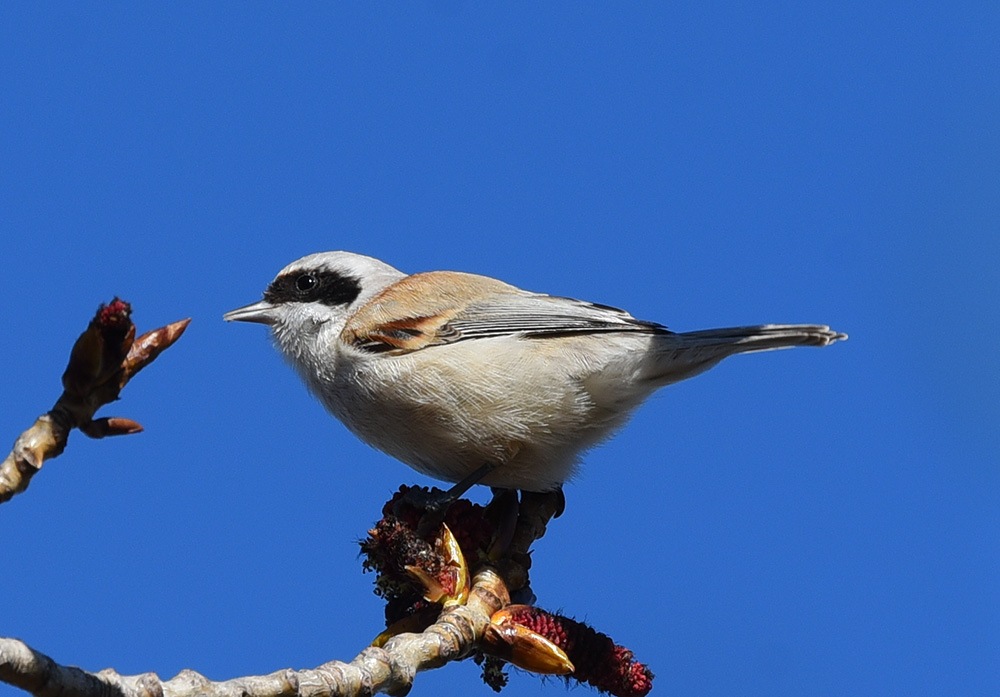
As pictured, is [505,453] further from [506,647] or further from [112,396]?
[112,396]

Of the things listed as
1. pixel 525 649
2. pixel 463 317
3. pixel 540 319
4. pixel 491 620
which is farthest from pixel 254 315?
pixel 525 649

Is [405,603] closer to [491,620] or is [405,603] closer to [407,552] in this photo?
[407,552]

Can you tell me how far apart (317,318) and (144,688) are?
10.5 ft

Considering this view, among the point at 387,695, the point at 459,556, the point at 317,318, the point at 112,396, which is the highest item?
the point at 317,318

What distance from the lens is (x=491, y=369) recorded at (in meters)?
5.00

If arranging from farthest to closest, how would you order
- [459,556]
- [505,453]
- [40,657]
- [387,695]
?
[505,453] → [459,556] → [387,695] → [40,657]

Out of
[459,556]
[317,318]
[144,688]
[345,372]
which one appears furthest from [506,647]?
[317,318]

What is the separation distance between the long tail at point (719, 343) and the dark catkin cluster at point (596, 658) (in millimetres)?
1710

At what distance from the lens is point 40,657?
2227 millimetres

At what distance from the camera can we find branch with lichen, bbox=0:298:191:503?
2.45m

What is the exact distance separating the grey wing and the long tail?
0.21 m

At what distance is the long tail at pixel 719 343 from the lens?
4633mm

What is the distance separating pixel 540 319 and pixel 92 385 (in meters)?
3.05

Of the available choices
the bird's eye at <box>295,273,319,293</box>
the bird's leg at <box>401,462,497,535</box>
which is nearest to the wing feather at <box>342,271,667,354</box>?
the bird's eye at <box>295,273,319,293</box>
